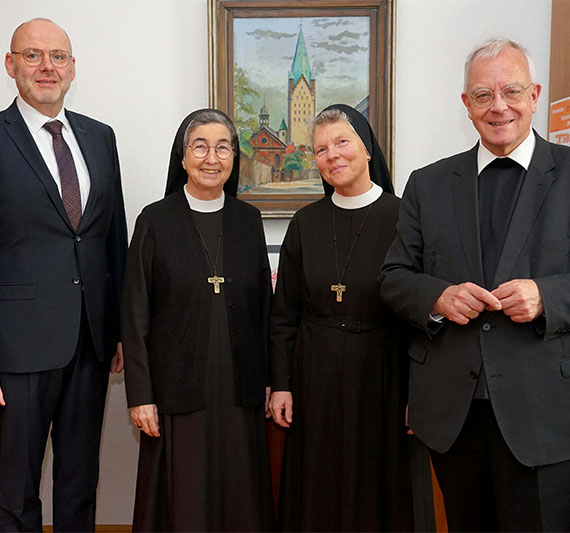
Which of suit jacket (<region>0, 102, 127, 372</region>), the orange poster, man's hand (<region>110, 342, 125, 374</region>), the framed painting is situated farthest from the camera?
the framed painting

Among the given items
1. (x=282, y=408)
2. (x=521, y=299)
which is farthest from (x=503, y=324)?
(x=282, y=408)

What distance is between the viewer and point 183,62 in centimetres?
321

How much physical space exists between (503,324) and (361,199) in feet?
2.73

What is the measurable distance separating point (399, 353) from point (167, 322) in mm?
871

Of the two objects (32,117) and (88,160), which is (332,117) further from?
(32,117)

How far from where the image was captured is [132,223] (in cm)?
334

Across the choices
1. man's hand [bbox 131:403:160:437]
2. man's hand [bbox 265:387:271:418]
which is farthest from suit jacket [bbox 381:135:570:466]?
man's hand [bbox 131:403:160:437]

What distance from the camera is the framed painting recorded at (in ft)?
10.3

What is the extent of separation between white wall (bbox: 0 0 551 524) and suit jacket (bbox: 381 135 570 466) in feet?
4.52

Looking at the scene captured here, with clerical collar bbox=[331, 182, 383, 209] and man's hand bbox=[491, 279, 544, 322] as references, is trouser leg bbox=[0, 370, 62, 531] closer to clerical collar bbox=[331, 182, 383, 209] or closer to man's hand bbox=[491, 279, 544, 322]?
clerical collar bbox=[331, 182, 383, 209]

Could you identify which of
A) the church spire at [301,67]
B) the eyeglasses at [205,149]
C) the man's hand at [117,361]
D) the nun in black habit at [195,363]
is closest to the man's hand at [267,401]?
the nun in black habit at [195,363]

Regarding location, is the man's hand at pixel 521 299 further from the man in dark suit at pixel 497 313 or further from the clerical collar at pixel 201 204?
the clerical collar at pixel 201 204

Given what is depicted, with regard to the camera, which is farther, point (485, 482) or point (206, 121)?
point (206, 121)

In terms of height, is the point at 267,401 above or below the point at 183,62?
below
